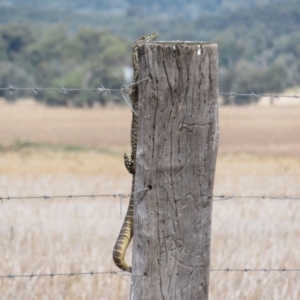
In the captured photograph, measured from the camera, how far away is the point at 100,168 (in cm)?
1839

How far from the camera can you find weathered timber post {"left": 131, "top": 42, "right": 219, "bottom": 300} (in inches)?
144

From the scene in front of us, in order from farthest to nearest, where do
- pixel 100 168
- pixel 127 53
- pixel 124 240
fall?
pixel 127 53 → pixel 100 168 → pixel 124 240

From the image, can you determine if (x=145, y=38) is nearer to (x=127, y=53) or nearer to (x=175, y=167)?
(x=175, y=167)

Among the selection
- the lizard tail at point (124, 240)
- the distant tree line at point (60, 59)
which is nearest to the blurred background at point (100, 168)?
the distant tree line at point (60, 59)

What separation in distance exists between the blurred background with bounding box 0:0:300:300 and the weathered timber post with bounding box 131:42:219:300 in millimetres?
863

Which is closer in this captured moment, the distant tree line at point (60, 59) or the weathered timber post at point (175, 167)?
the weathered timber post at point (175, 167)

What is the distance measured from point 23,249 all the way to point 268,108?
27215mm

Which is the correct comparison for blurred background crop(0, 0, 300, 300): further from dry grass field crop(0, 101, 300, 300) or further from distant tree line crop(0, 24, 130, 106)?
distant tree line crop(0, 24, 130, 106)

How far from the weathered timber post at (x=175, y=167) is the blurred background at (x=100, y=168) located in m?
0.86

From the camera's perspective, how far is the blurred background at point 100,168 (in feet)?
21.3

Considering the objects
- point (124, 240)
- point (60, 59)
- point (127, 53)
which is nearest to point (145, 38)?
point (124, 240)

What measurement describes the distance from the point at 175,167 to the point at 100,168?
14.7 m

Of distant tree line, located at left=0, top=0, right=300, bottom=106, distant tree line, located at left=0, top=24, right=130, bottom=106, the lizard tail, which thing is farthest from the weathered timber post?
distant tree line, located at left=0, top=24, right=130, bottom=106

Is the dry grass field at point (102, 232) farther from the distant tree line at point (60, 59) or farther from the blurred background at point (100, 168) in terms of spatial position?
the distant tree line at point (60, 59)
